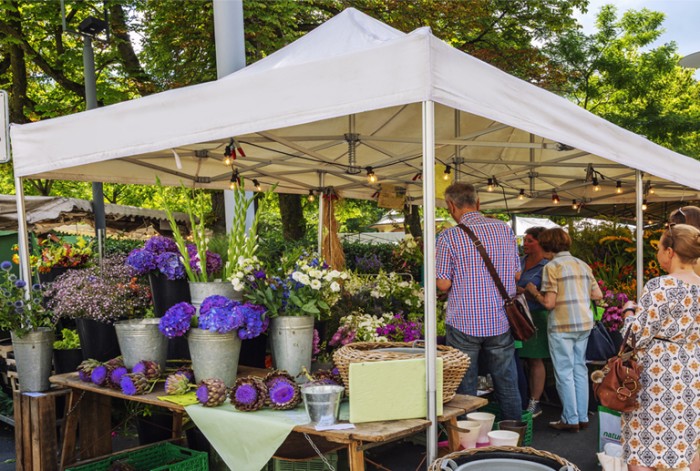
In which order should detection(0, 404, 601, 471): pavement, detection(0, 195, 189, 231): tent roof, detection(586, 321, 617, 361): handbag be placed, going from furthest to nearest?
detection(0, 195, 189, 231): tent roof < detection(586, 321, 617, 361): handbag < detection(0, 404, 601, 471): pavement

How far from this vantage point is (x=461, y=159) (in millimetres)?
5734

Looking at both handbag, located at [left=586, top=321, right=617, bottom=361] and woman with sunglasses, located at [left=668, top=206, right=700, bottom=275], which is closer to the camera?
woman with sunglasses, located at [left=668, top=206, right=700, bottom=275]

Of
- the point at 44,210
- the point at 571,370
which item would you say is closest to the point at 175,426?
the point at 571,370

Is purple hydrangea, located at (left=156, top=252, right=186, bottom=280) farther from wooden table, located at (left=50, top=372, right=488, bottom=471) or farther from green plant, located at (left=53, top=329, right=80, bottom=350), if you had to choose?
green plant, located at (left=53, top=329, right=80, bottom=350)

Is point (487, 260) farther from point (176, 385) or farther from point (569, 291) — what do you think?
point (176, 385)

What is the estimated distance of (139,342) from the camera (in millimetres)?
3174

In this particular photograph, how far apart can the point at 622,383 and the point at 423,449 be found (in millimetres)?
1988

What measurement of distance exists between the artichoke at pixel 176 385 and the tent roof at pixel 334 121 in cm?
112

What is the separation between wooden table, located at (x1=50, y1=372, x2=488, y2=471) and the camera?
2328 millimetres

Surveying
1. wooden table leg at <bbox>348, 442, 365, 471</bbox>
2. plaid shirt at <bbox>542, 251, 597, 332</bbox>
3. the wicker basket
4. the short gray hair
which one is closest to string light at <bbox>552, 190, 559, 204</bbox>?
plaid shirt at <bbox>542, 251, 597, 332</bbox>

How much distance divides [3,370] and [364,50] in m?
4.67

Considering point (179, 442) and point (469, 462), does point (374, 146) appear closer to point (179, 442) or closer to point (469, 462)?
point (179, 442)

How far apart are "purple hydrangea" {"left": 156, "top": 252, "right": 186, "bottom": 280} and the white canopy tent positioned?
53cm

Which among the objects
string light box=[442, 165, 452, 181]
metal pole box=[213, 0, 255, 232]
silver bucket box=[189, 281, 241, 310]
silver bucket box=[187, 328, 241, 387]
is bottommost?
silver bucket box=[187, 328, 241, 387]
